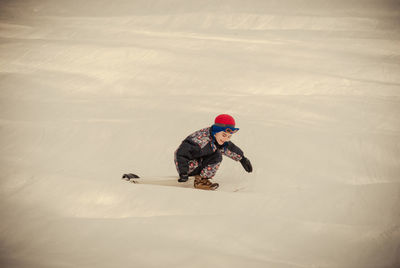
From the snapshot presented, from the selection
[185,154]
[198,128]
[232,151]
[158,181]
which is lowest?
[158,181]

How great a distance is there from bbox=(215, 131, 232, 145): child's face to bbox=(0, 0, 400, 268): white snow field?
1.48 feet

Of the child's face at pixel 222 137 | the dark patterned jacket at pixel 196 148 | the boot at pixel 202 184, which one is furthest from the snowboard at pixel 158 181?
Answer: the child's face at pixel 222 137

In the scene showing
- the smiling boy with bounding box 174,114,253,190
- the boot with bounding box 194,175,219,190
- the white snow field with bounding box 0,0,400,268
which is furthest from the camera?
the boot with bounding box 194,175,219,190

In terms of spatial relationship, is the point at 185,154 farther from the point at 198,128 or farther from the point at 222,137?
the point at 198,128

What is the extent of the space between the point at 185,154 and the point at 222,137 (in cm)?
36

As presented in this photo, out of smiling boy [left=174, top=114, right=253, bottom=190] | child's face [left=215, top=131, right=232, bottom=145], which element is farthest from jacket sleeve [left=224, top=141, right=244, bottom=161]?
child's face [left=215, top=131, right=232, bottom=145]

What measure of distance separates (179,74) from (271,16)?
184 inches

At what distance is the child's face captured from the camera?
271 cm

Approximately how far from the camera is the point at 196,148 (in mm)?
2717

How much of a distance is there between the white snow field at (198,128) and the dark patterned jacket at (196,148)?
0.79 feet

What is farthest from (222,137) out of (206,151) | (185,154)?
(185,154)

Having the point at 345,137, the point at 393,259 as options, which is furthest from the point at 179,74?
the point at 393,259

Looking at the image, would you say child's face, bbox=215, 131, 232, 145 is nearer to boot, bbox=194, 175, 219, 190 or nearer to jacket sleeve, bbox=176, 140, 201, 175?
jacket sleeve, bbox=176, 140, 201, 175

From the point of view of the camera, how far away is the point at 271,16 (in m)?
8.99
